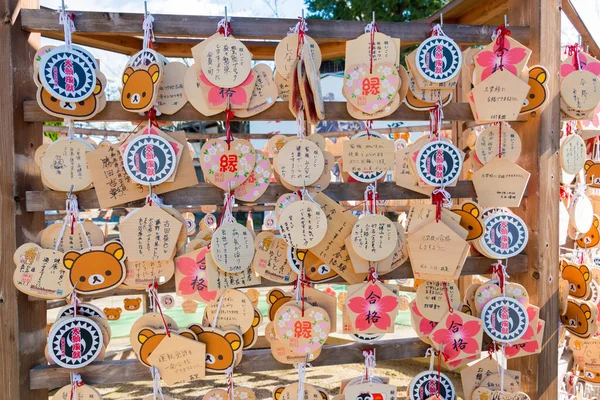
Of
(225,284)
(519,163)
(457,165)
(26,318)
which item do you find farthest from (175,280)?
(519,163)

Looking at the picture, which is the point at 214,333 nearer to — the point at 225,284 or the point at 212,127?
the point at 225,284

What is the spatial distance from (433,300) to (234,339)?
0.73 meters

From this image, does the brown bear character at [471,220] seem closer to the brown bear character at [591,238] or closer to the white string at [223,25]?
the brown bear character at [591,238]

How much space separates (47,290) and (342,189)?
1036mm

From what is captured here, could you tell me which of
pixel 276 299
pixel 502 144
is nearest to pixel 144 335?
pixel 276 299

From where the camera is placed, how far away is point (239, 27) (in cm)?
170

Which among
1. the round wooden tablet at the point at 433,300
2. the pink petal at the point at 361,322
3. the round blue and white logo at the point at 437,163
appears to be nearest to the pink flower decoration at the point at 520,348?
the round wooden tablet at the point at 433,300

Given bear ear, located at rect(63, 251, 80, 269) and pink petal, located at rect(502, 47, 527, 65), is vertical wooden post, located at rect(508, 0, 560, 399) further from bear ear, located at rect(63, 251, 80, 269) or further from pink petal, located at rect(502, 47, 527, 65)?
bear ear, located at rect(63, 251, 80, 269)

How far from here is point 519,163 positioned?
1.95 metres

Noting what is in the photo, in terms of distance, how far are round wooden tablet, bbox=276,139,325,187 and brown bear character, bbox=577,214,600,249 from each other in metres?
1.44

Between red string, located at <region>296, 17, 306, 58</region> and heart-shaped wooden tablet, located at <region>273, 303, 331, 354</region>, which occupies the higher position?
red string, located at <region>296, 17, 306, 58</region>

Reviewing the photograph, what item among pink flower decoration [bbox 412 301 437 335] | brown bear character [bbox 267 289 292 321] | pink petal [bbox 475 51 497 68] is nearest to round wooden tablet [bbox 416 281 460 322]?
pink flower decoration [bbox 412 301 437 335]

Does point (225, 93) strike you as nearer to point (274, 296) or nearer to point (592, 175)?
point (274, 296)

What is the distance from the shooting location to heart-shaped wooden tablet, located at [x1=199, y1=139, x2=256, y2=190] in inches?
65.7
